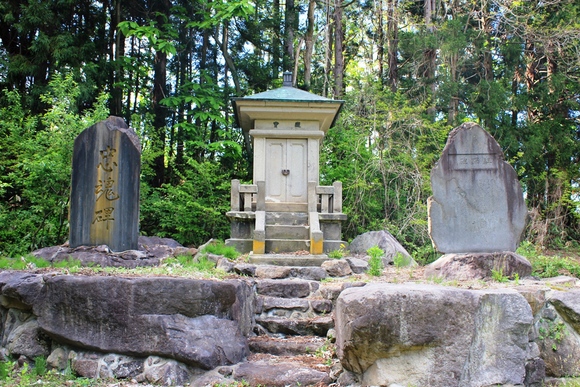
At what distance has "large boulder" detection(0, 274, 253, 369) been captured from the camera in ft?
14.9

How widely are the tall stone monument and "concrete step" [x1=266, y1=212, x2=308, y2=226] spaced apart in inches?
132

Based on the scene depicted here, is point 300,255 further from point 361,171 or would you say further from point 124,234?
point 361,171

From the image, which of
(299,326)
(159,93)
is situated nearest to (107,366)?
(299,326)

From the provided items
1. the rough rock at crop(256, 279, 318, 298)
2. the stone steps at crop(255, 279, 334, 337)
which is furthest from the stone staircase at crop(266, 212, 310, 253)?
the rough rock at crop(256, 279, 318, 298)

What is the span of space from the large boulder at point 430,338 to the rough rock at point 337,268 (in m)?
3.79

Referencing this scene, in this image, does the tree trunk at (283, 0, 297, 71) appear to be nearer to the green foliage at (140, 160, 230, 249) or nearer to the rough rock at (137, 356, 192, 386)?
the green foliage at (140, 160, 230, 249)

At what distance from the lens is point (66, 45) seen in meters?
13.6

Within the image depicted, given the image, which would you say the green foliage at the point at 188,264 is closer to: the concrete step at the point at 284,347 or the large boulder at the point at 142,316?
the concrete step at the point at 284,347

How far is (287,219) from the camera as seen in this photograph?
35.5 ft

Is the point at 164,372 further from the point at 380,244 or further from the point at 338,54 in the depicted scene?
the point at 338,54

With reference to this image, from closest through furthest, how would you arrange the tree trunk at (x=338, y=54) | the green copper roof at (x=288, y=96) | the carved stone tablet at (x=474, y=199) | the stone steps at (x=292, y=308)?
the stone steps at (x=292, y=308) → the carved stone tablet at (x=474, y=199) → the green copper roof at (x=288, y=96) → the tree trunk at (x=338, y=54)

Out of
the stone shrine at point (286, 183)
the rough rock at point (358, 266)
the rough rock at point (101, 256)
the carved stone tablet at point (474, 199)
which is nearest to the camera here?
the carved stone tablet at point (474, 199)

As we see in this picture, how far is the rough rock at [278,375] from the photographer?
4441 millimetres

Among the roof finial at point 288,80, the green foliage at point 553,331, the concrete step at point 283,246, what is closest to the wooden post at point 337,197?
the concrete step at point 283,246
